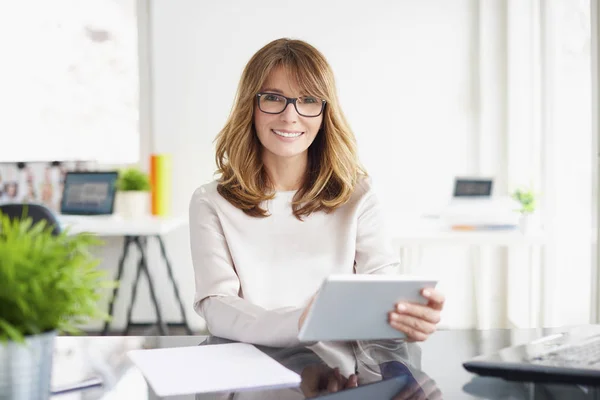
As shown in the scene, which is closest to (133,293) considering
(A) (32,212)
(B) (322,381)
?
(A) (32,212)

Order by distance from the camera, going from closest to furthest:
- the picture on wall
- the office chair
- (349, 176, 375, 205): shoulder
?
1. (349, 176, 375, 205): shoulder
2. the office chair
3. the picture on wall

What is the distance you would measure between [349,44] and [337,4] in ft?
0.75

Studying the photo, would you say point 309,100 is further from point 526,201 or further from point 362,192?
point 526,201

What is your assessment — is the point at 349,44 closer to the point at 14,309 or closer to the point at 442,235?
the point at 442,235

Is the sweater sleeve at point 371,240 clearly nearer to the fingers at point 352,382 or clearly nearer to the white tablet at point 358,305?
the white tablet at point 358,305

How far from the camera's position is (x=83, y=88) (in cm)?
403

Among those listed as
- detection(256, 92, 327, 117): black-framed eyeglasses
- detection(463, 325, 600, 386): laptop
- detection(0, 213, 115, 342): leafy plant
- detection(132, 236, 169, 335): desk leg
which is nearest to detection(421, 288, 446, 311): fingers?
detection(463, 325, 600, 386): laptop

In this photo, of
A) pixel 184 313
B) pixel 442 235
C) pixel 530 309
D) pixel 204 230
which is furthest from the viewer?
pixel 184 313

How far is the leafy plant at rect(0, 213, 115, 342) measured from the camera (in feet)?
2.25

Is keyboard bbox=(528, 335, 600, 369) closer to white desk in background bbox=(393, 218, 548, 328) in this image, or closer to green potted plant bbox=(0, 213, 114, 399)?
green potted plant bbox=(0, 213, 114, 399)

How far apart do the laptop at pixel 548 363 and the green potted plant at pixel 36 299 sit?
559 millimetres

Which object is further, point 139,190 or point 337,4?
point 337,4

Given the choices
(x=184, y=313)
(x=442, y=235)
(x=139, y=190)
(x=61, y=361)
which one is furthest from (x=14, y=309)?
(x=184, y=313)

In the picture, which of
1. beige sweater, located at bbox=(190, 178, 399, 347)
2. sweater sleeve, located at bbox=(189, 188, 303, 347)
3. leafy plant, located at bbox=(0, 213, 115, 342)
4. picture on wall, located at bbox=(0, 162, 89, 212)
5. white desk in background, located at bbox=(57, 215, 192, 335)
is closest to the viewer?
leafy plant, located at bbox=(0, 213, 115, 342)
